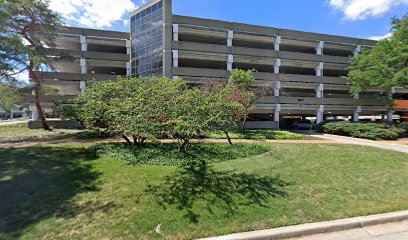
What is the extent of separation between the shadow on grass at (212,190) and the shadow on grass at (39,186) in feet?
5.33

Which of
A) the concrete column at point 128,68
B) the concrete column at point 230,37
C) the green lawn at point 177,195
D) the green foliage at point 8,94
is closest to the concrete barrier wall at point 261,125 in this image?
the concrete column at point 230,37

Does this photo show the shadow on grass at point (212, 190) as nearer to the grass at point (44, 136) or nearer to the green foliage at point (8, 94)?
the grass at point (44, 136)

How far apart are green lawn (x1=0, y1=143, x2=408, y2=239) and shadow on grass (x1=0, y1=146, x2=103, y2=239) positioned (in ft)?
0.07

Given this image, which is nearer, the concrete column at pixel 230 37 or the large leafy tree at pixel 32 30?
the large leafy tree at pixel 32 30

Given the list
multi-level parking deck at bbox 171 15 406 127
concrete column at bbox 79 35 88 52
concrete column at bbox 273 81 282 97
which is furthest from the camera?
concrete column at bbox 273 81 282 97

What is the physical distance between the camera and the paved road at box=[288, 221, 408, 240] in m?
4.07

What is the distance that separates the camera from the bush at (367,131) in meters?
18.4

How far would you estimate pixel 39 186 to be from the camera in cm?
567

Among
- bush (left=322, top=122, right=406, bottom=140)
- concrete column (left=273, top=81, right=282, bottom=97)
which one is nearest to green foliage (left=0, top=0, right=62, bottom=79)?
concrete column (left=273, top=81, right=282, bottom=97)

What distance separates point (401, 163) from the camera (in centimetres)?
915

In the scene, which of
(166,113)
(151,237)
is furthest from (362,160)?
(151,237)

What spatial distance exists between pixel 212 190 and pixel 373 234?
12.0 feet

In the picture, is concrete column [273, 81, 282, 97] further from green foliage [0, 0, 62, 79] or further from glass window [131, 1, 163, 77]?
green foliage [0, 0, 62, 79]

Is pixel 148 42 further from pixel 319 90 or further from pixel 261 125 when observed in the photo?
pixel 319 90
